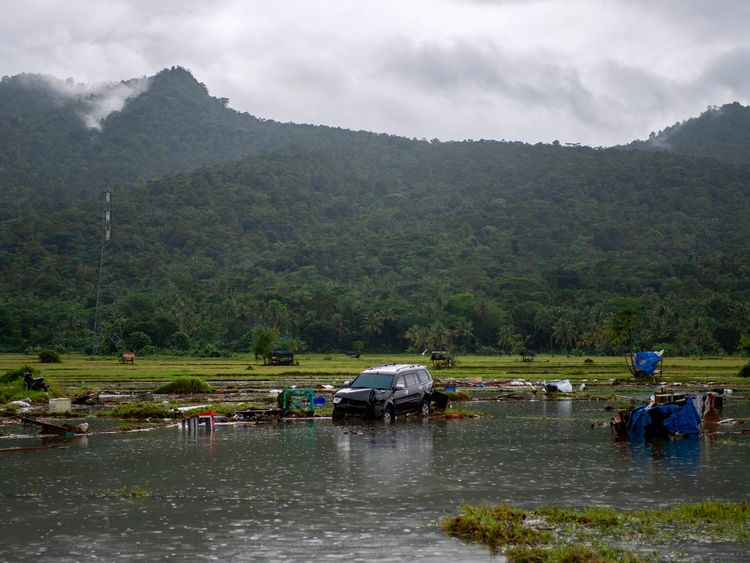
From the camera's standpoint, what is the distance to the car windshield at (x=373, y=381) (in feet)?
102

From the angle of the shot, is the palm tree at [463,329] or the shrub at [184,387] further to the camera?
the palm tree at [463,329]

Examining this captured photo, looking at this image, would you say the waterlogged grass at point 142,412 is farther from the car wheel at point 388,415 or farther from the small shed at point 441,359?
the small shed at point 441,359

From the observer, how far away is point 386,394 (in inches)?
1208

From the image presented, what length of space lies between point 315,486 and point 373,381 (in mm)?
14808

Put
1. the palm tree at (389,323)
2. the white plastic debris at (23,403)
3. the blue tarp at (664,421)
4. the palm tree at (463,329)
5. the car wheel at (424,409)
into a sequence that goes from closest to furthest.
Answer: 1. the blue tarp at (664,421)
2. the car wheel at (424,409)
3. the white plastic debris at (23,403)
4. the palm tree at (463,329)
5. the palm tree at (389,323)

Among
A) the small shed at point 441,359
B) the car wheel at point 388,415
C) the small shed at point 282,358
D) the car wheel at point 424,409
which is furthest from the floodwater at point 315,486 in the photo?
the small shed at point 282,358

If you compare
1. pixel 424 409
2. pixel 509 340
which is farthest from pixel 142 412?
pixel 509 340

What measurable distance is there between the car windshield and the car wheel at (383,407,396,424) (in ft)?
2.77

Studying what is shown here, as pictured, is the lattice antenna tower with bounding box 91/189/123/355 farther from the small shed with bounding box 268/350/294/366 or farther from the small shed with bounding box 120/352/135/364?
the small shed with bounding box 268/350/294/366

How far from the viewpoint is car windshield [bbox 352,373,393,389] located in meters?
31.2

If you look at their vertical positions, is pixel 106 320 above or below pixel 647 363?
above

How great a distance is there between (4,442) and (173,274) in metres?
180

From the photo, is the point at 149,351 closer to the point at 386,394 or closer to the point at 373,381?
the point at 373,381

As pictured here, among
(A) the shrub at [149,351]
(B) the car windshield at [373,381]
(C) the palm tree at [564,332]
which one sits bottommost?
(A) the shrub at [149,351]
